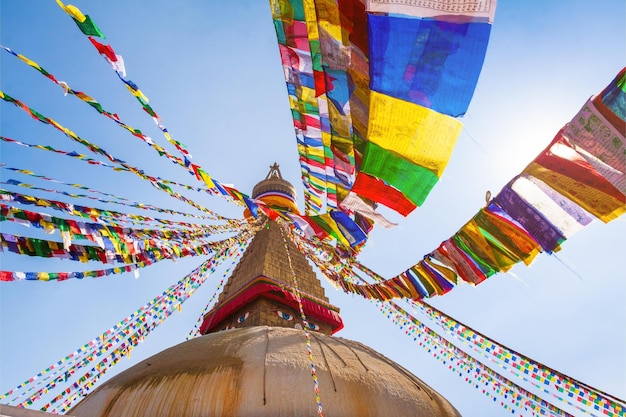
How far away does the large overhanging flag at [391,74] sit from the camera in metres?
3.16

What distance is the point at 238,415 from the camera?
4.73 metres

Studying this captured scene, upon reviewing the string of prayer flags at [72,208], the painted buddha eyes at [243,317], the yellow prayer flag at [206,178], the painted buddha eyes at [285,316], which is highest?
the yellow prayer flag at [206,178]

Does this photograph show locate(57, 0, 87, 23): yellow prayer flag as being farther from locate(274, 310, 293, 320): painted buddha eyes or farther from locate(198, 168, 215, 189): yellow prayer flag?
locate(274, 310, 293, 320): painted buddha eyes

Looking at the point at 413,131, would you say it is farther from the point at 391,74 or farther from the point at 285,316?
the point at 285,316

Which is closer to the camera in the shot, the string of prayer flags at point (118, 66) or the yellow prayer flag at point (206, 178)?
the string of prayer flags at point (118, 66)

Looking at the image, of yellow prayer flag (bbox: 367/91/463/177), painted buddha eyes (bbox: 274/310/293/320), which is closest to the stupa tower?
painted buddha eyes (bbox: 274/310/293/320)

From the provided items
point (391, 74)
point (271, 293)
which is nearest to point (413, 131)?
point (391, 74)

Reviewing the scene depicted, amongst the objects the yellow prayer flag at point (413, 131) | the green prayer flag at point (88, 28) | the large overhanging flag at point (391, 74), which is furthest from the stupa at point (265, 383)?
the green prayer flag at point (88, 28)

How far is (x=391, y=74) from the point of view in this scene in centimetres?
356

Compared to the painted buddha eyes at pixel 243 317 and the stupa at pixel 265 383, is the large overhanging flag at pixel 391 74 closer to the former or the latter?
the stupa at pixel 265 383

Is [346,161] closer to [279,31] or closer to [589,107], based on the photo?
[279,31]

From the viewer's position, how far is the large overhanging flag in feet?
10.4

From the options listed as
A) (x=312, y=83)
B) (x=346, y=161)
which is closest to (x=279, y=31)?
(x=312, y=83)

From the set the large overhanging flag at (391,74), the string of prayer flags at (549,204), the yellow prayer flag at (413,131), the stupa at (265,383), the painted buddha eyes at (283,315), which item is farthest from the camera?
the painted buddha eyes at (283,315)
